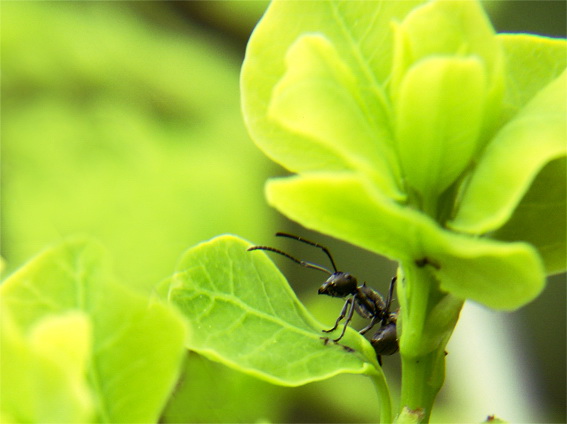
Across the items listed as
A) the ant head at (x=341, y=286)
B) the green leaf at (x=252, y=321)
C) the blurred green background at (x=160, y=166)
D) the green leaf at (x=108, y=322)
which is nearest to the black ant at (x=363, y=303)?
the ant head at (x=341, y=286)

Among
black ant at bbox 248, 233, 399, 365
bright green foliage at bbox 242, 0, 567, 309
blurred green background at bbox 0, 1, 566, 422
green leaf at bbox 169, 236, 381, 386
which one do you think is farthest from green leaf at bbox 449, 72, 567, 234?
blurred green background at bbox 0, 1, 566, 422

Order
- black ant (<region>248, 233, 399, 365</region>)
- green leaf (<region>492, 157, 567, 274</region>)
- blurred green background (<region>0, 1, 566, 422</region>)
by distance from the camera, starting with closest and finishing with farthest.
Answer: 1. green leaf (<region>492, 157, 567, 274</region>)
2. black ant (<region>248, 233, 399, 365</region>)
3. blurred green background (<region>0, 1, 566, 422</region>)

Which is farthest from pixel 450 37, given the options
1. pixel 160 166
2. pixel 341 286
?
pixel 160 166

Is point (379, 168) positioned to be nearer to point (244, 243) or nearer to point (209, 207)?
point (244, 243)

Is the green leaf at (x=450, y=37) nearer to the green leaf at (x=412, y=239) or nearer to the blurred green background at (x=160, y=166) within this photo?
the green leaf at (x=412, y=239)

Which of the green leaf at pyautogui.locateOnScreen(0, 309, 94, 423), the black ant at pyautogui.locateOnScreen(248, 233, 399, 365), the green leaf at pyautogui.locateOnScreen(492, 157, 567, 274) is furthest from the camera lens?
the black ant at pyautogui.locateOnScreen(248, 233, 399, 365)

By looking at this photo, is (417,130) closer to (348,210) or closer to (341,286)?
(348,210)

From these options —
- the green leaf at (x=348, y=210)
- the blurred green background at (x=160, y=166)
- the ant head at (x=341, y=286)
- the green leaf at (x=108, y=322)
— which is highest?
the green leaf at (x=348, y=210)

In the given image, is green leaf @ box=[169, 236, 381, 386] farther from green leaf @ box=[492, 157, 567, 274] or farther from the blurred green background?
the blurred green background
